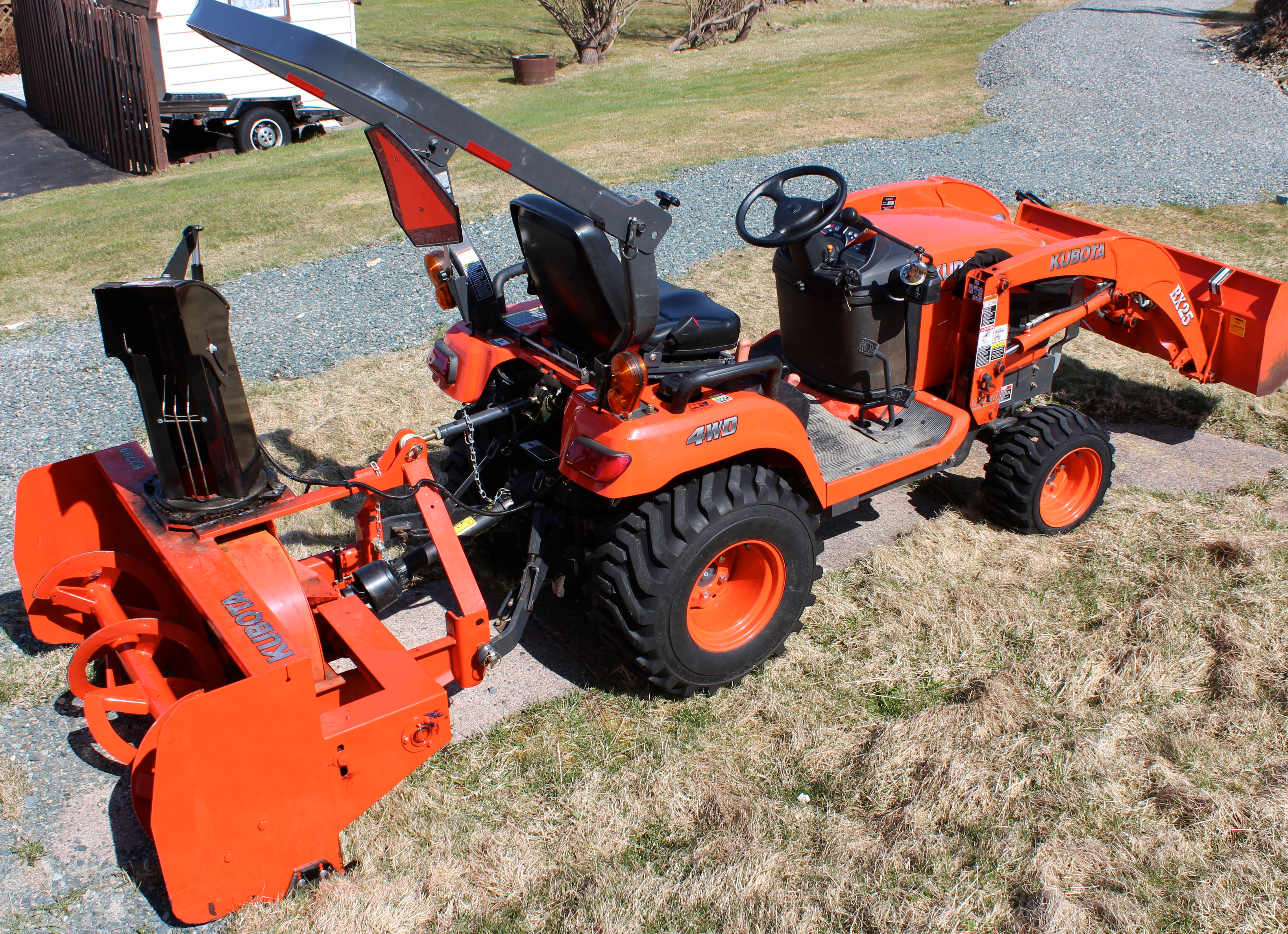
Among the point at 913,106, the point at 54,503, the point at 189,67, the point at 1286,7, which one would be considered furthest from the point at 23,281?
the point at 1286,7

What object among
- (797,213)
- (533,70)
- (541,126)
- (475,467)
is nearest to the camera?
(475,467)

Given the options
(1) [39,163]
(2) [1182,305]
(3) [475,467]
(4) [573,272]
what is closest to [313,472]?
(3) [475,467]

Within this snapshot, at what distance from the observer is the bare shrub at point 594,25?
774 inches

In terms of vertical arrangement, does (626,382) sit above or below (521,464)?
above

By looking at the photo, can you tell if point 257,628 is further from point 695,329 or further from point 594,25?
point 594,25

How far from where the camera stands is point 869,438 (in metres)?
4.16

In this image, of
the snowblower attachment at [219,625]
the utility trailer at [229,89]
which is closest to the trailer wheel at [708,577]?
the snowblower attachment at [219,625]

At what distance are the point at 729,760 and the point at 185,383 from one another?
80.0 inches

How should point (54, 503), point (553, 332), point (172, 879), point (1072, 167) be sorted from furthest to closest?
point (1072, 167) < point (553, 332) < point (54, 503) < point (172, 879)

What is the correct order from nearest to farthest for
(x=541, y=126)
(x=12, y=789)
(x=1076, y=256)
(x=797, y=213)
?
1. (x=12, y=789)
2. (x=797, y=213)
3. (x=1076, y=256)
4. (x=541, y=126)

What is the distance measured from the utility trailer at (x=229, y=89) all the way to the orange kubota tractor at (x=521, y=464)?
9577mm

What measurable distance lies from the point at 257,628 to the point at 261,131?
39.9 feet

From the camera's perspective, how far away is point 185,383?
2.78 m

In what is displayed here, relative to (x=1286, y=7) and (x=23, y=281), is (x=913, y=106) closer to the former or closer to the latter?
(x=1286, y=7)
